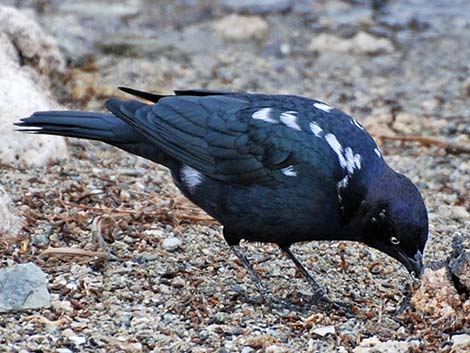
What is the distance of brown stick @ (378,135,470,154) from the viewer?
784 cm

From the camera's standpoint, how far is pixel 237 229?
5.32 metres

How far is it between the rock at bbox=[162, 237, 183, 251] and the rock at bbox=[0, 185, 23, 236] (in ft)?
2.50

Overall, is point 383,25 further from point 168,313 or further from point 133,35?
point 168,313

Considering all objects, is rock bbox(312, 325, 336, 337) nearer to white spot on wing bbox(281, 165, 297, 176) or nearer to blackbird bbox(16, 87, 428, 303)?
blackbird bbox(16, 87, 428, 303)

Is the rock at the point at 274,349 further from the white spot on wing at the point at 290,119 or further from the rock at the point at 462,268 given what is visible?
the white spot on wing at the point at 290,119

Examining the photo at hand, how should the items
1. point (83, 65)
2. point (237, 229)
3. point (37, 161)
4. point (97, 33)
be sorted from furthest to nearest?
point (97, 33), point (83, 65), point (37, 161), point (237, 229)

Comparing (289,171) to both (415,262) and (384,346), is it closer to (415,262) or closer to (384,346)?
(415,262)

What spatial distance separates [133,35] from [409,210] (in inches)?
216

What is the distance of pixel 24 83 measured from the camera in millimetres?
6918

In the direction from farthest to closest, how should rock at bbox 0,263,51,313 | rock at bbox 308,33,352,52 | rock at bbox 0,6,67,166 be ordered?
rock at bbox 308,33,352,52
rock at bbox 0,6,67,166
rock at bbox 0,263,51,313

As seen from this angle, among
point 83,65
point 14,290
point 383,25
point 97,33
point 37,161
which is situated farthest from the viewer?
point 383,25

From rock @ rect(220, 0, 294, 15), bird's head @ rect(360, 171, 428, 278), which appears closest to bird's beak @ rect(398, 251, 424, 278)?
bird's head @ rect(360, 171, 428, 278)

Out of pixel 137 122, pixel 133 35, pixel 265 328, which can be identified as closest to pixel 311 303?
pixel 265 328

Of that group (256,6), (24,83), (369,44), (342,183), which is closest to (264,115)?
(342,183)
